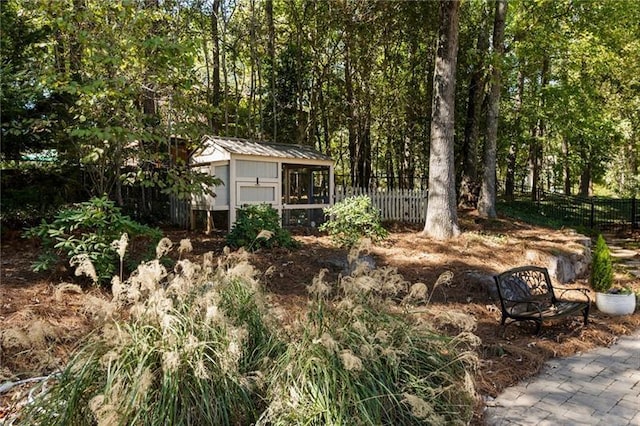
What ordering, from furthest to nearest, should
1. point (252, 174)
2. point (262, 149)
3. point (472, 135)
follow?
point (472, 135)
point (262, 149)
point (252, 174)

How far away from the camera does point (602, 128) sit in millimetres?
14797

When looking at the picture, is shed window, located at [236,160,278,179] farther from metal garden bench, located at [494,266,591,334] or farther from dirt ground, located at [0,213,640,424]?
metal garden bench, located at [494,266,591,334]

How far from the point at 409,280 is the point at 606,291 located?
9.51 ft

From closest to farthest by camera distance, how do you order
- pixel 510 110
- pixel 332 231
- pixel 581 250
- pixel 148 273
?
pixel 148 273, pixel 332 231, pixel 581 250, pixel 510 110

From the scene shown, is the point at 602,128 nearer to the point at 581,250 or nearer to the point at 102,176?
the point at 581,250

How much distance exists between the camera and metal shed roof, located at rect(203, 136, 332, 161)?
347 inches

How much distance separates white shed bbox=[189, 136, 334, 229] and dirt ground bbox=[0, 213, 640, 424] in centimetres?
70

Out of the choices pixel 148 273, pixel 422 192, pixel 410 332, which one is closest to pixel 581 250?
pixel 422 192

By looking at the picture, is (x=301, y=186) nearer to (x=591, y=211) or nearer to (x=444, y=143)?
(x=444, y=143)

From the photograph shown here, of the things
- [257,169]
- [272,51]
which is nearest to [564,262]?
[257,169]

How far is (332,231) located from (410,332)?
4856 mm

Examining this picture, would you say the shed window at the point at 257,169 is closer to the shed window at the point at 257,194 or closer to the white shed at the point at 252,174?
the white shed at the point at 252,174

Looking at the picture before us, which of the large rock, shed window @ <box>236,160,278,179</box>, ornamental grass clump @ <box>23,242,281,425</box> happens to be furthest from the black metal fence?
ornamental grass clump @ <box>23,242,281,425</box>

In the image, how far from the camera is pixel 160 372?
7.53 ft
